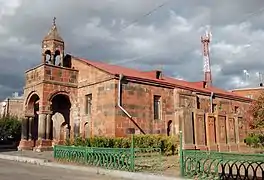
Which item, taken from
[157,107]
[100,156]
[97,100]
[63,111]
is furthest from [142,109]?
[100,156]

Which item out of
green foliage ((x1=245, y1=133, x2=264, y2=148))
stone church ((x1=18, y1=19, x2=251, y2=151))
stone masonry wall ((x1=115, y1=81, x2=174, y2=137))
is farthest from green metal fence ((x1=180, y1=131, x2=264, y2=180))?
green foliage ((x1=245, y1=133, x2=264, y2=148))

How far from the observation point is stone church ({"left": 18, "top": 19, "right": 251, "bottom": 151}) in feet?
73.4

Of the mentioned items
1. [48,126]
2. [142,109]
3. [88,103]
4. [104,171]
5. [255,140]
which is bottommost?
[104,171]

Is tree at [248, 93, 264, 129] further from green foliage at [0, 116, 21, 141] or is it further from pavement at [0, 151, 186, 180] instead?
green foliage at [0, 116, 21, 141]

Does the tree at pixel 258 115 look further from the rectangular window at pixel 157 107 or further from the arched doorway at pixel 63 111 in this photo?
the arched doorway at pixel 63 111

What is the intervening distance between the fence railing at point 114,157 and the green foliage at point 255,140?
11.5 meters

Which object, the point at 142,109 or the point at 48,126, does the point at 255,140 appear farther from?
the point at 48,126

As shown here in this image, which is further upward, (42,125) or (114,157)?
(42,125)

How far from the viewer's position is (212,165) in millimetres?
10742

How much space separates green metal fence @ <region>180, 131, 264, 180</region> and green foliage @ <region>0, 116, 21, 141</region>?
1411 inches

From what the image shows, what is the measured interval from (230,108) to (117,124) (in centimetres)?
1584

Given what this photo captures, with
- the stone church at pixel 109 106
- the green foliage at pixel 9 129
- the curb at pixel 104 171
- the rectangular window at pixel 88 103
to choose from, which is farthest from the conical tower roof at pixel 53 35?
the green foliage at pixel 9 129

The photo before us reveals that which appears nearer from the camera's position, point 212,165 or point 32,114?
point 212,165

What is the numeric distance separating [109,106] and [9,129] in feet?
78.2
